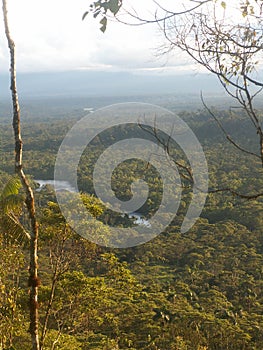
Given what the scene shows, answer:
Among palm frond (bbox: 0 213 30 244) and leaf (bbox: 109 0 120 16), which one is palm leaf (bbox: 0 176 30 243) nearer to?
palm frond (bbox: 0 213 30 244)

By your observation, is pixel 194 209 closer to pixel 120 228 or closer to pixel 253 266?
pixel 120 228

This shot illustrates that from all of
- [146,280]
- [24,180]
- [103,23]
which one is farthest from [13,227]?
[146,280]

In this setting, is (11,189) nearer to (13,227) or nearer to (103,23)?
(13,227)

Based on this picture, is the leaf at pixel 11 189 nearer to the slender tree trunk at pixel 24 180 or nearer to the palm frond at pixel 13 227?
the palm frond at pixel 13 227

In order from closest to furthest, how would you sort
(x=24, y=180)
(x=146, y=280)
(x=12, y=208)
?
(x=24, y=180) < (x=12, y=208) < (x=146, y=280)

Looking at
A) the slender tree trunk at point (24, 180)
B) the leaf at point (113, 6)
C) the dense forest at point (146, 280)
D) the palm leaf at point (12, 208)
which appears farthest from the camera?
the dense forest at point (146, 280)

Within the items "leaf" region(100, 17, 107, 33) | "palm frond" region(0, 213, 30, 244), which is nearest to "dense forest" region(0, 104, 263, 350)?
"palm frond" region(0, 213, 30, 244)

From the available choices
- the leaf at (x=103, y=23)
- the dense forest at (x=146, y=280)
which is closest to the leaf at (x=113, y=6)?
the leaf at (x=103, y=23)

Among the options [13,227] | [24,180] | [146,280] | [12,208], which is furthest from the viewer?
[146,280]

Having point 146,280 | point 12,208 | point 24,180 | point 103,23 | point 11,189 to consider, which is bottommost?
point 146,280
